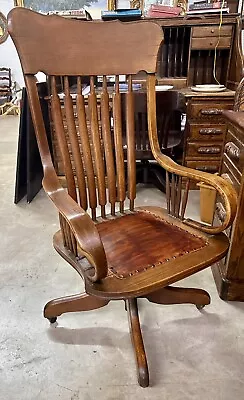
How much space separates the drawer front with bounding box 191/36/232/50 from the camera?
8.07 feet

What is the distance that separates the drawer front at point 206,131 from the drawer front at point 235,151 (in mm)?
942

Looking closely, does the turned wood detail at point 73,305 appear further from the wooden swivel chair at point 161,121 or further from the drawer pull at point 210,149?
the drawer pull at point 210,149

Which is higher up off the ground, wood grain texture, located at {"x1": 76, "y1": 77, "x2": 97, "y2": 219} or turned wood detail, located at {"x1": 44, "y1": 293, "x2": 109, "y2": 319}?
wood grain texture, located at {"x1": 76, "y1": 77, "x2": 97, "y2": 219}

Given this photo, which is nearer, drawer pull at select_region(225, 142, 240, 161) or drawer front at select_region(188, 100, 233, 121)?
drawer pull at select_region(225, 142, 240, 161)

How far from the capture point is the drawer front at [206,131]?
2396 millimetres

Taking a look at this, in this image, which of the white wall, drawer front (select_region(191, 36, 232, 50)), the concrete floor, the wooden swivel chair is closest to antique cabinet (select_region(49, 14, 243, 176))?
drawer front (select_region(191, 36, 232, 50))

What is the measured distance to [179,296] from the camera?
1352mm

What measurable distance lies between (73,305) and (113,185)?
19.7 inches

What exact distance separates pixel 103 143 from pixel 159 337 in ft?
2.63

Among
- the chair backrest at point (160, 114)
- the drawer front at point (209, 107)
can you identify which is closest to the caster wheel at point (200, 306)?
the chair backrest at point (160, 114)

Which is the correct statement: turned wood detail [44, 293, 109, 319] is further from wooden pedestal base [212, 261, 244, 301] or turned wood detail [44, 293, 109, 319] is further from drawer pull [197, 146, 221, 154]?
drawer pull [197, 146, 221, 154]

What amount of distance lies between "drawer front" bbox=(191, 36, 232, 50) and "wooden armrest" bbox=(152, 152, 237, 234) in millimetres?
1657

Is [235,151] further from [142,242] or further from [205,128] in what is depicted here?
[205,128]

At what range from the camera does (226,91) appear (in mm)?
2406
